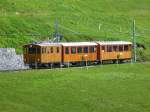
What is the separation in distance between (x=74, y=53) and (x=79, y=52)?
87cm

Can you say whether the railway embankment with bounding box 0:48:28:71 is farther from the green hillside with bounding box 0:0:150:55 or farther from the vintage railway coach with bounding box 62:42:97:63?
the green hillside with bounding box 0:0:150:55

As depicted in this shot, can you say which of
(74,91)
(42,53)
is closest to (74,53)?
(42,53)

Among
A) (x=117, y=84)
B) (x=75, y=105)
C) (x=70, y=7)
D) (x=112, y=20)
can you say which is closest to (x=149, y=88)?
(x=117, y=84)

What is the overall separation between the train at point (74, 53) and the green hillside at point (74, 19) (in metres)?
8.16

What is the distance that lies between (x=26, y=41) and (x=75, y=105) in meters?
33.6

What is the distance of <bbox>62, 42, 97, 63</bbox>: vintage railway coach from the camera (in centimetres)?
6444

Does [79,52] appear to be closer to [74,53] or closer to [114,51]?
[74,53]

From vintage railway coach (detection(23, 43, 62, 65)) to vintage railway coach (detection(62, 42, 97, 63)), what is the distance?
102 centimetres

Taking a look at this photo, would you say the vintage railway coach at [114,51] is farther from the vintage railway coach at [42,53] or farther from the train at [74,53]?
the vintage railway coach at [42,53]

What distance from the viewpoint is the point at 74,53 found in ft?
214

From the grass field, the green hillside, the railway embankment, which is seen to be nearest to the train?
the railway embankment

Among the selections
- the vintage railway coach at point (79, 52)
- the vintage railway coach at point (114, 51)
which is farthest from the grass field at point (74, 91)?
the vintage railway coach at point (114, 51)

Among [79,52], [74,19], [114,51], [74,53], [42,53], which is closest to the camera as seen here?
[42,53]

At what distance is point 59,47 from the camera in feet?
209
